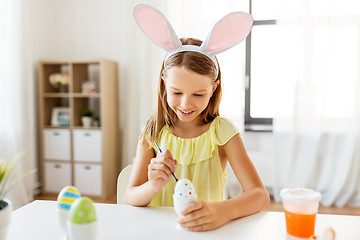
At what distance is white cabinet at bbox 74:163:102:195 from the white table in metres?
2.38

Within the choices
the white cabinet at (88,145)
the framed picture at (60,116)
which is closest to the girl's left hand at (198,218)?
the white cabinet at (88,145)

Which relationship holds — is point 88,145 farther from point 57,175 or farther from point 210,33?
point 210,33

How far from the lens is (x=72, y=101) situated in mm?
3381

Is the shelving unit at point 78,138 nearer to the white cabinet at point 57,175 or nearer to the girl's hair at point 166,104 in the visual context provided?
the white cabinet at point 57,175

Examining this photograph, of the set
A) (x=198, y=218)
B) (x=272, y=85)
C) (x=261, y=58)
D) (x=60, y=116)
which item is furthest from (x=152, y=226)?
(x=60, y=116)

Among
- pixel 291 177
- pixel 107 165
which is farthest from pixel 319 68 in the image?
pixel 107 165

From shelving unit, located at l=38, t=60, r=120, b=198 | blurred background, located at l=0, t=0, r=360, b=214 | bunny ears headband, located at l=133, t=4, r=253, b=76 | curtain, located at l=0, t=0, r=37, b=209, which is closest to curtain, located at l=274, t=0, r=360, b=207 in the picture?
blurred background, located at l=0, t=0, r=360, b=214

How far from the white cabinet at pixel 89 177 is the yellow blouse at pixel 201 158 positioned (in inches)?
88.7

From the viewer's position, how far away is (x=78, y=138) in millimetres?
3393

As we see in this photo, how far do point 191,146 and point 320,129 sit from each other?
90.2 inches

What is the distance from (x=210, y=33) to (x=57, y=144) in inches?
108

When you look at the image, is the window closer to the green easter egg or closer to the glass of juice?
the glass of juice

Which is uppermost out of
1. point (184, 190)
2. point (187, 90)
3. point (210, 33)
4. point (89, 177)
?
point (210, 33)

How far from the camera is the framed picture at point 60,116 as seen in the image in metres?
3.45
